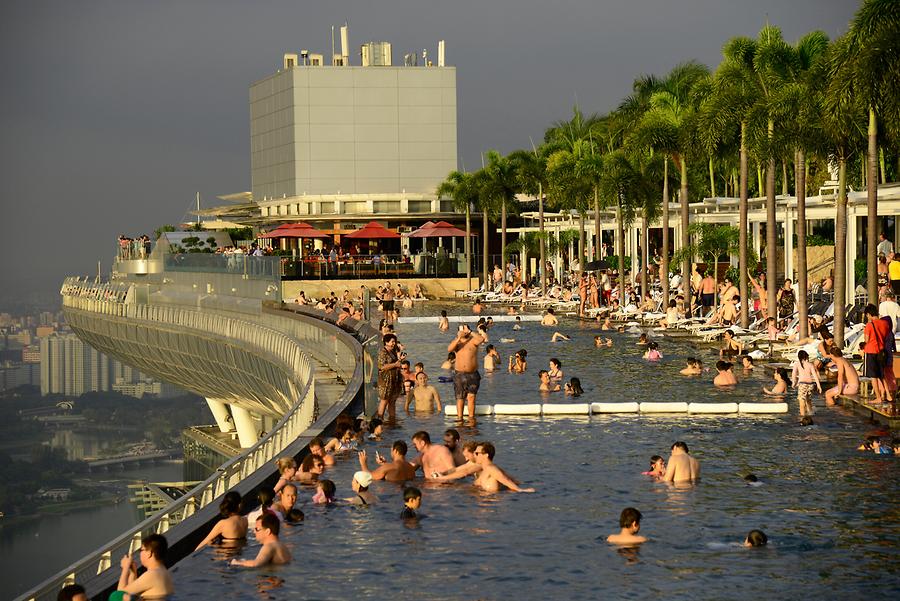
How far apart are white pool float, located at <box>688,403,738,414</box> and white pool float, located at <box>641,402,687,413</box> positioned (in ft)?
0.48

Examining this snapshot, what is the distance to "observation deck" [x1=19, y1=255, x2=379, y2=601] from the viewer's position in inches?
581

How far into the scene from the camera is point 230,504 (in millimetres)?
14867

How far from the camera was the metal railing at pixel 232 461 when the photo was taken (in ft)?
38.8

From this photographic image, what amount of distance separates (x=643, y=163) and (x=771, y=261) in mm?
18317

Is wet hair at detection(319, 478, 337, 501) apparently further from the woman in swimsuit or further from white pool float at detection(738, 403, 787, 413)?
white pool float at detection(738, 403, 787, 413)

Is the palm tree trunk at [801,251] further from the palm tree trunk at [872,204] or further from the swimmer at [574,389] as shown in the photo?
the swimmer at [574,389]

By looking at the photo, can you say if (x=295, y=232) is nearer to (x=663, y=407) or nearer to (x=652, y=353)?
(x=652, y=353)

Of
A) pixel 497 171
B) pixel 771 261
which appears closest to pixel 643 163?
pixel 771 261

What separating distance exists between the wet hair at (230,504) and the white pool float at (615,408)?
1198 centimetres

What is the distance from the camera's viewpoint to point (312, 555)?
49.4ft

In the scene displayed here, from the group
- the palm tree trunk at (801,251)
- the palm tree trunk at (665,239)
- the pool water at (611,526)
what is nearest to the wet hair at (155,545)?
the pool water at (611,526)

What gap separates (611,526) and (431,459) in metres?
3.72

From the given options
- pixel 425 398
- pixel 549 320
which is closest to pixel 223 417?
pixel 549 320

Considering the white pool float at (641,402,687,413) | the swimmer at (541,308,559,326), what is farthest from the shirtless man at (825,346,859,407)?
the swimmer at (541,308,559,326)
